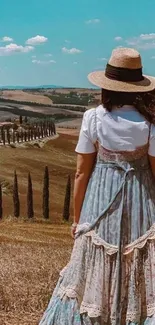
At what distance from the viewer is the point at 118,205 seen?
6.26 m

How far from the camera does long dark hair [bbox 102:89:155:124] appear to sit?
244 inches

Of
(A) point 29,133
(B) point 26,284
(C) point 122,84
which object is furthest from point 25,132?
(C) point 122,84

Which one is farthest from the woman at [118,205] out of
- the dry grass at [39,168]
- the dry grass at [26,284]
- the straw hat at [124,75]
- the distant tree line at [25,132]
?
the distant tree line at [25,132]

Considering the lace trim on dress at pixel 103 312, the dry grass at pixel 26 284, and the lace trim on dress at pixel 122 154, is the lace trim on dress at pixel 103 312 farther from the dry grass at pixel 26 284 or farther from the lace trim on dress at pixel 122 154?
the dry grass at pixel 26 284

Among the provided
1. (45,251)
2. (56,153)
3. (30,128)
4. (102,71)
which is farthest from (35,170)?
(102,71)

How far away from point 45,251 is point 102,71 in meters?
7.79

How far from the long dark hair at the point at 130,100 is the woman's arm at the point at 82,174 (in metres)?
0.56

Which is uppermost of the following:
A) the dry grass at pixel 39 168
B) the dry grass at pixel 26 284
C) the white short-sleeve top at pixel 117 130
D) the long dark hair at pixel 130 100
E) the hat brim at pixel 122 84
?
the hat brim at pixel 122 84

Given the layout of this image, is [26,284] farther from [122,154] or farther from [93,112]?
[93,112]

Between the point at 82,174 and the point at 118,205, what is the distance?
0.50m

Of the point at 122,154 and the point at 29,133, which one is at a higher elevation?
the point at 122,154

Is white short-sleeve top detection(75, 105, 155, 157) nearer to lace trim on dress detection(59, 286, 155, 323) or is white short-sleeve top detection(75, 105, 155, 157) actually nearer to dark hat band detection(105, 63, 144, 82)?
dark hat band detection(105, 63, 144, 82)

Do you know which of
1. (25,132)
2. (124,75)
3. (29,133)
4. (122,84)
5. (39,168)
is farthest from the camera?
(29,133)

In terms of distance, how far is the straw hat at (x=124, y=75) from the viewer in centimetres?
614
